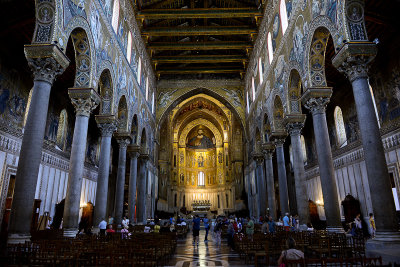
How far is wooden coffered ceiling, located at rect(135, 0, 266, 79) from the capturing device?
20578 mm

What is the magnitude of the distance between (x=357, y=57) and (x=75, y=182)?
1088 cm

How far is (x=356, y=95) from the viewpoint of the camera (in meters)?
8.40

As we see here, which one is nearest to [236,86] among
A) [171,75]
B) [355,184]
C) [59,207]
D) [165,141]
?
[171,75]

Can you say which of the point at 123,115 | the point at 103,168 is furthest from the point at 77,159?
the point at 123,115

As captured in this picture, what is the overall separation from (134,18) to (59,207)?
555 inches

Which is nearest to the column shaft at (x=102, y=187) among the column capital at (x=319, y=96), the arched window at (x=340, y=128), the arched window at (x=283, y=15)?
the column capital at (x=319, y=96)

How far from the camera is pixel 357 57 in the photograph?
8391 millimetres

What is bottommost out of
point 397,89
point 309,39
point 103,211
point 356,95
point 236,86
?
point 103,211

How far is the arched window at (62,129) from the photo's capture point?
1794cm

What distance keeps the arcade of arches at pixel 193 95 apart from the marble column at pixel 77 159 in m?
0.04

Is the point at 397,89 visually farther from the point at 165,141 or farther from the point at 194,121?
the point at 194,121

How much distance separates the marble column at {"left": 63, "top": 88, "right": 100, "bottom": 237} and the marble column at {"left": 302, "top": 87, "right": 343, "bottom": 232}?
9292 millimetres

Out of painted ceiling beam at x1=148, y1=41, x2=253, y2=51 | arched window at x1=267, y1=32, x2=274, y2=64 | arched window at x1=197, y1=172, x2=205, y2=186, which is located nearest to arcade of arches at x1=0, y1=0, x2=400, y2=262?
painted ceiling beam at x1=148, y1=41, x2=253, y2=51

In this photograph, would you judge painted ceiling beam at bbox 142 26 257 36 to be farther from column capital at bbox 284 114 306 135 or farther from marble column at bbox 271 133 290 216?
column capital at bbox 284 114 306 135
